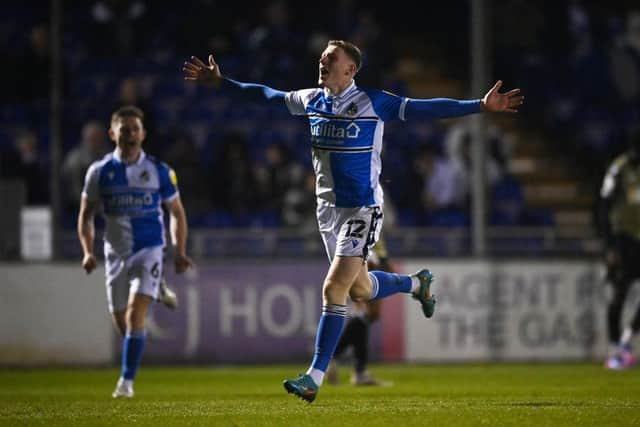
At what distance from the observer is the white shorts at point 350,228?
351 inches

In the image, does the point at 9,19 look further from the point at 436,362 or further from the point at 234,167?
the point at 436,362

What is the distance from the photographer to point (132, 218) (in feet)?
36.3

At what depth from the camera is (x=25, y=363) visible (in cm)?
1600

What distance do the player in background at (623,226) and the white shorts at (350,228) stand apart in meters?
5.65

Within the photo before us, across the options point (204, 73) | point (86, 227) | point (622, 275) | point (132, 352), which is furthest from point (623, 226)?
point (204, 73)

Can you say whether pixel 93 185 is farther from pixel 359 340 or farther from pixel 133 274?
pixel 359 340

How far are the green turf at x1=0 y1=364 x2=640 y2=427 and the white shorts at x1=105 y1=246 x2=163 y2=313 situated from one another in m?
0.80

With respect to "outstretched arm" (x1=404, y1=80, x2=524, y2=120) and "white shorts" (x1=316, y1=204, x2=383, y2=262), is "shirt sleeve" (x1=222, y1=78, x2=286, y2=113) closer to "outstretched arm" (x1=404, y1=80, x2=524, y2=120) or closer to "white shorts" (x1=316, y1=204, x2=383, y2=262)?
"white shorts" (x1=316, y1=204, x2=383, y2=262)

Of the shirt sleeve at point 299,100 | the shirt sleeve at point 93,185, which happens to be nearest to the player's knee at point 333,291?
the shirt sleeve at point 299,100

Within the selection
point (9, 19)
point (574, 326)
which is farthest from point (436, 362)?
point (9, 19)

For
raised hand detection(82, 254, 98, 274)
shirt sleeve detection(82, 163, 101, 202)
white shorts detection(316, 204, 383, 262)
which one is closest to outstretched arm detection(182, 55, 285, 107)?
white shorts detection(316, 204, 383, 262)

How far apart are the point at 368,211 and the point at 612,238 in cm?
598

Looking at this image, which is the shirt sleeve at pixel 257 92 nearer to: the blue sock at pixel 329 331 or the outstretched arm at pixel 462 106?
the outstretched arm at pixel 462 106

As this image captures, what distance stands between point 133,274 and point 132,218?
0.45m
